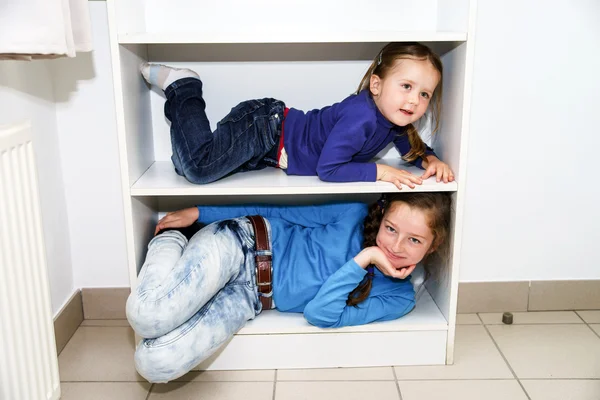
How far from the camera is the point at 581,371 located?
5.15 feet

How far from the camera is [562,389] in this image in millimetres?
1491

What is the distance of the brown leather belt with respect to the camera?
1561 mm

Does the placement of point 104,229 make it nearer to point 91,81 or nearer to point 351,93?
point 91,81

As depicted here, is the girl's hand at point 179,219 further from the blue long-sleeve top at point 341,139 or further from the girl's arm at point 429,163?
the girl's arm at point 429,163

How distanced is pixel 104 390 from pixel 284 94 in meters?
0.88

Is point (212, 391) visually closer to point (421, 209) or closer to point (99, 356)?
point (99, 356)

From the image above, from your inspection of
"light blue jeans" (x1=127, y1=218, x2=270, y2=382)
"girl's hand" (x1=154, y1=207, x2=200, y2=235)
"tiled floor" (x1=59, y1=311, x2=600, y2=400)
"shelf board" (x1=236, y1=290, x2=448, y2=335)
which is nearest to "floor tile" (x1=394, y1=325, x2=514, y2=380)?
"tiled floor" (x1=59, y1=311, x2=600, y2=400)

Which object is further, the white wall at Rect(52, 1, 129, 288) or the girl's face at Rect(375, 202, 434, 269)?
the white wall at Rect(52, 1, 129, 288)

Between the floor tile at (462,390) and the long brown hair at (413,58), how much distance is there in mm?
571

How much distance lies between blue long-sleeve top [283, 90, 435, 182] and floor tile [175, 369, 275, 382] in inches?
19.9

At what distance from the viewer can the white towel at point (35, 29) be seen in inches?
41.4

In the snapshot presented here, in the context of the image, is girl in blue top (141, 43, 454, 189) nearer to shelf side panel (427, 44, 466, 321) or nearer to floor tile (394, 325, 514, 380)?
shelf side panel (427, 44, 466, 321)

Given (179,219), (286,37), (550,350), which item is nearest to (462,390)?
(550,350)

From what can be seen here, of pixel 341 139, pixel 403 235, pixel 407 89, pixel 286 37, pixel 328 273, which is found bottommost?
pixel 328 273
